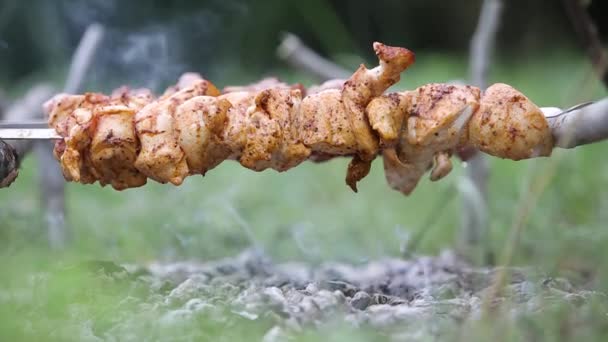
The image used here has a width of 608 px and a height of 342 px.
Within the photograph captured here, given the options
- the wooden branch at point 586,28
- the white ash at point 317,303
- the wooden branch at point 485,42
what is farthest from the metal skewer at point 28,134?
the wooden branch at point 485,42

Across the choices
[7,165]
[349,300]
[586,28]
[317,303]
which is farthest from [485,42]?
[7,165]

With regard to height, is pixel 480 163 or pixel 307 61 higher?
pixel 307 61

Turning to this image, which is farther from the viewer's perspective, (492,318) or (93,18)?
(93,18)

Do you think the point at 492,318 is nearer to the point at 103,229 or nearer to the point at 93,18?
the point at 103,229

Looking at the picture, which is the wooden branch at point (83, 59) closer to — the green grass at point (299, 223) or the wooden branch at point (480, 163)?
the green grass at point (299, 223)

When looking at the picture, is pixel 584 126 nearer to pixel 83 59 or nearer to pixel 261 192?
pixel 83 59

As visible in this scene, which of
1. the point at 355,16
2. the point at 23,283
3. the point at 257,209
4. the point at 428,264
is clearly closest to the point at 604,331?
the point at 428,264

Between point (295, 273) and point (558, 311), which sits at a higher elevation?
point (558, 311)
